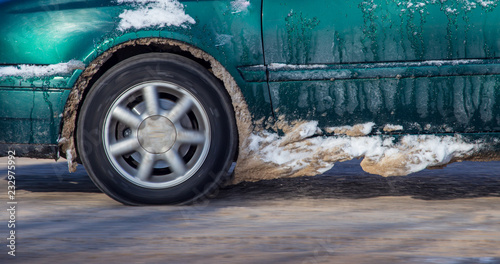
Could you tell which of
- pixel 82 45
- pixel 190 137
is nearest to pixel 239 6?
pixel 190 137

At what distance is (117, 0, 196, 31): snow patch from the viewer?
3.71m

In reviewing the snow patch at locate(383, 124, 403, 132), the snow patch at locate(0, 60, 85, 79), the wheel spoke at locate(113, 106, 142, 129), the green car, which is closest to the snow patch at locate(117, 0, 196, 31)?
the green car

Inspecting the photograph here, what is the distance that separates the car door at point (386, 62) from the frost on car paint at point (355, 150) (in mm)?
73

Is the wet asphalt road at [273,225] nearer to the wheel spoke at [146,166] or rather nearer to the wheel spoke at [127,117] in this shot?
the wheel spoke at [146,166]

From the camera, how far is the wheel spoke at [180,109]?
12.3 ft

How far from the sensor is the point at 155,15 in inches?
146

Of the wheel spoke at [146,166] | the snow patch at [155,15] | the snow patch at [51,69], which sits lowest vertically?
the wheel spoke at [146,166]

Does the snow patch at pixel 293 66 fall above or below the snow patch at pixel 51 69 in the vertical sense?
below

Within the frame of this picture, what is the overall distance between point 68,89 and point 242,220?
48.0 inches

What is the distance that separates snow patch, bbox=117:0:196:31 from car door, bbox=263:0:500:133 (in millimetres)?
471

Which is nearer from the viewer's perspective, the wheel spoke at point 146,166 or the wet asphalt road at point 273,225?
the wet asphalt road at point 273,225

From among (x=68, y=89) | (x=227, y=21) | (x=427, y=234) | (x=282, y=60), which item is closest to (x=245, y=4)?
(x=227, y=21)

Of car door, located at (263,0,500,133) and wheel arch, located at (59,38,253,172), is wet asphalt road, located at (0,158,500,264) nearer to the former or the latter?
wheel arch, located at (59,38,253,172)

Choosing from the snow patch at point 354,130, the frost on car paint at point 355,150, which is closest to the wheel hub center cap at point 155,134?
the frost on car paint at point 355,150
